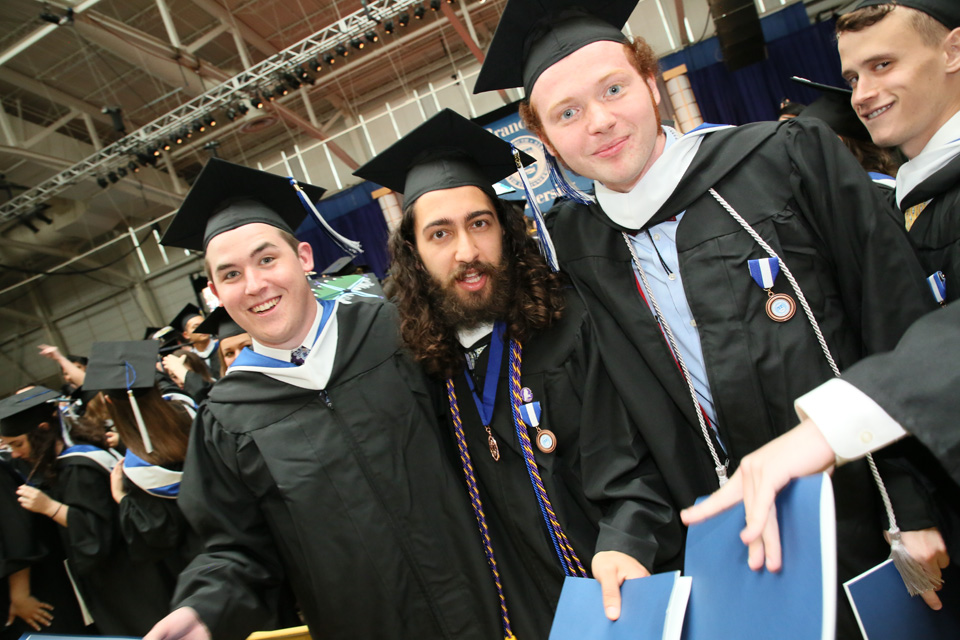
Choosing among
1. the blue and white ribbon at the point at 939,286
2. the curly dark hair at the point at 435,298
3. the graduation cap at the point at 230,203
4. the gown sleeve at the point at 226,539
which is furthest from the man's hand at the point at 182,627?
the blue and white ribbon at the point at 939,286

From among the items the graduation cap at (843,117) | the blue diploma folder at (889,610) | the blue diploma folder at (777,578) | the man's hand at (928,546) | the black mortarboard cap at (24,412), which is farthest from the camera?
the black mortarboard cap at (24,412)

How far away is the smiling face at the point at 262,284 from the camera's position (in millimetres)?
1863

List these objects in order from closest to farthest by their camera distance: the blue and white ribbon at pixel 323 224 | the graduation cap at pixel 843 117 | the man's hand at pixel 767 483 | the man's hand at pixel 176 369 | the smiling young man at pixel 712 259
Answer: the man's hand at pixel 767 483 → the smiling young man at pixel 712 259 → the blue and white ribbon at pixel 323 224 → the graduation cap at pixel 843 117 → the man's hand at pixel 176 369

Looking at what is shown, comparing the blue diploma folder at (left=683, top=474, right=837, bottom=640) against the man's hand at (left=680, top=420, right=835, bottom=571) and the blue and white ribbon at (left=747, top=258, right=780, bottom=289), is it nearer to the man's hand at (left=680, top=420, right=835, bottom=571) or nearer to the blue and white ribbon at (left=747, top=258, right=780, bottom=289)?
the man's hand at (left=680, top=420, right=835, bottom=571)

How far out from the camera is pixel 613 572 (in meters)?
1.20

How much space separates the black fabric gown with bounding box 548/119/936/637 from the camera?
1.28 m

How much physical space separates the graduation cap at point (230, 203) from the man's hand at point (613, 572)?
1547 mm

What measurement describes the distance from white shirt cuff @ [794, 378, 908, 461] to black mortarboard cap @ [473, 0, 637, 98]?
118 centimetres

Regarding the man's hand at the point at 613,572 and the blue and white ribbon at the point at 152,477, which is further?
the blue and white ribbon at the point at 152,477

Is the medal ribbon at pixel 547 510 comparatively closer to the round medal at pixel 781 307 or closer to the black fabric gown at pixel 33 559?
the round medal at pixel 781 307

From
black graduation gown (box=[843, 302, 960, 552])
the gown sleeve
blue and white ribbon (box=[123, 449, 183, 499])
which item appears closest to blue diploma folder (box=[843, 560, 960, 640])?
black graduation gown (box=[843, 302, 960, 552])

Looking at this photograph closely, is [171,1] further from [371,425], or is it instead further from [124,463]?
[371,425]

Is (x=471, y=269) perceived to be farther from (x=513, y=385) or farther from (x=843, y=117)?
(x=843, y=117)

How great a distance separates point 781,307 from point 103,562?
159 inches
